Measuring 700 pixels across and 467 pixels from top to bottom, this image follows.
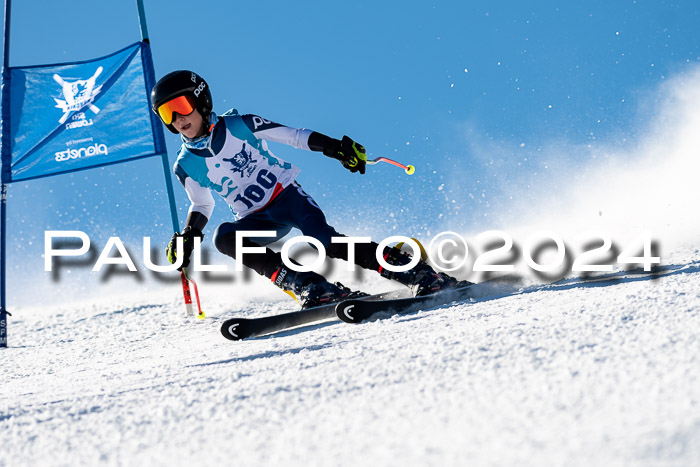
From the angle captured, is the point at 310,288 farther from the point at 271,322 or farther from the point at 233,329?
the point at 233,329

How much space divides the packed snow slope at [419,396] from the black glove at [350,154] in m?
1.21

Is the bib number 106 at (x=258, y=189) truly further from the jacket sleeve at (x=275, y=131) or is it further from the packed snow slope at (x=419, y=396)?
the packed snow slope at (x=419, y=396)

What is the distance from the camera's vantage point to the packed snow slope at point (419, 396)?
4.39ft

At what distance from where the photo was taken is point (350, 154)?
13.0 feet

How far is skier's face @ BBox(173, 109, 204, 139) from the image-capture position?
402 centimetres

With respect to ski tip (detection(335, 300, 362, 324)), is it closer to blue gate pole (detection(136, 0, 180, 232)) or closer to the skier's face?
the skier's face

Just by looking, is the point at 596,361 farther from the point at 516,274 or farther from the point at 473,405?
the point at 516,274

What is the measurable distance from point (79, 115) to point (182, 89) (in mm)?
3205

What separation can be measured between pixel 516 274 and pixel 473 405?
268 cm

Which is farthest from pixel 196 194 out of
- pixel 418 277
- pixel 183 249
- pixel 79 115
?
pixel 79 115

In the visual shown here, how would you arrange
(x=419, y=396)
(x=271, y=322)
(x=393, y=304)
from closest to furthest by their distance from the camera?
(x=419, y=396), (x=393, y=304), (x=271, y=322)

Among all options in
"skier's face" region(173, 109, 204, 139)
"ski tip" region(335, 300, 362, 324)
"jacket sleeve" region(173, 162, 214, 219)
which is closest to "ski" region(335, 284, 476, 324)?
"ski tip" region(335, 300, 362, 324)

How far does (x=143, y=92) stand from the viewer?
6707mm

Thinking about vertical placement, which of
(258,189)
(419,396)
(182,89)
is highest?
(182,89)
